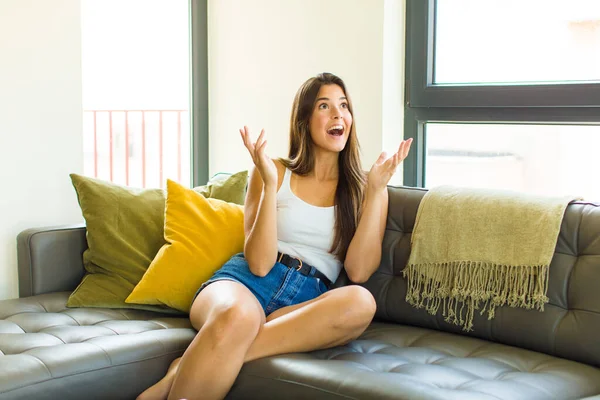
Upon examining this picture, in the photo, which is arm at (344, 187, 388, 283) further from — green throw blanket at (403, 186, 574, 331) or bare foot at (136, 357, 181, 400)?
bare foot at (136, 357, 181, 400)

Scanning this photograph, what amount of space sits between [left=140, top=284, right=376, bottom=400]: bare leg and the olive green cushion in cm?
55

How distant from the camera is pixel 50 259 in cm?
288

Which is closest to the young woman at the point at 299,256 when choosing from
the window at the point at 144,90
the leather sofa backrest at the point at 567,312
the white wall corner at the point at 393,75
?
the leather sofa backrest at the point at 567,312

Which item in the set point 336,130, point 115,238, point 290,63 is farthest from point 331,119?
point 290,63

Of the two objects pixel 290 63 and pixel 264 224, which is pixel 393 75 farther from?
pixel 264 224

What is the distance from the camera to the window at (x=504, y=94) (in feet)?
9.72

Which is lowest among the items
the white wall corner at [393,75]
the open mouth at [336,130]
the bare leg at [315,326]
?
the bare leg at [315,326]

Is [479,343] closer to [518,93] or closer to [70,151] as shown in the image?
[518,93]

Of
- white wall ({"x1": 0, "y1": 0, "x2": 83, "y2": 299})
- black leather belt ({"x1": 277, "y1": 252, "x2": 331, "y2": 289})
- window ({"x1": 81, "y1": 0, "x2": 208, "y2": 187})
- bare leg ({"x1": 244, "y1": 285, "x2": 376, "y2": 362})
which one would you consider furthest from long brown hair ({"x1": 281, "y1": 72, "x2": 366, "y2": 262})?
window ({"x1": 81, "y1": 0, "x2": 208, "y2": 187})

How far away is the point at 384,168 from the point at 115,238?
102 centimetres

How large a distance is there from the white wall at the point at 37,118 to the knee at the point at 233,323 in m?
1.20

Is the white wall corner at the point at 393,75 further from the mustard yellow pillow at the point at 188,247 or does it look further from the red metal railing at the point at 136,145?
the red metal railing at the point at 136,145

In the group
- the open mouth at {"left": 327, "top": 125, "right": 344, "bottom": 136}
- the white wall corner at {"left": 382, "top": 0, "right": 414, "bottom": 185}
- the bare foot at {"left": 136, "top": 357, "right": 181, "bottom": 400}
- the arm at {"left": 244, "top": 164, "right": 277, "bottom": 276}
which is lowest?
A: the bare foot at {"left": 136, "top": 357, "right": 181, "bottom": 400}

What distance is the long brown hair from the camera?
2703 millimetres
